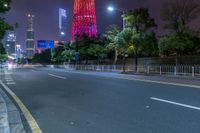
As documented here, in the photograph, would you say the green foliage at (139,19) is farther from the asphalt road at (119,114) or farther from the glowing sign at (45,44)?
the glowing sign at (45,44)

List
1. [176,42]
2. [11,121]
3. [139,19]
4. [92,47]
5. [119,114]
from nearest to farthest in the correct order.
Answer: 1. [11,121]
2. [119,114]
3. [176,42]
4. [139,19]
5. [92,47]

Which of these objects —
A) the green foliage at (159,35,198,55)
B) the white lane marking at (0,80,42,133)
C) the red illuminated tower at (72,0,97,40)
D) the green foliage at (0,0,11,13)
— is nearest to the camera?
the white lane marking at (0,80,42,133)

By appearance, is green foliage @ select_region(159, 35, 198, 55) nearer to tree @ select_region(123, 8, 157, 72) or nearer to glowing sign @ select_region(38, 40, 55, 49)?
tree @ select_region(123, 8, 157, 72)

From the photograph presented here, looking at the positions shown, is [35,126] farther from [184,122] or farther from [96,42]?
[96,42]

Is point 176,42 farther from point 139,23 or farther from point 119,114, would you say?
point 119,114

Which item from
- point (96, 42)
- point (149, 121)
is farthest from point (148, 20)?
point (149, 121)

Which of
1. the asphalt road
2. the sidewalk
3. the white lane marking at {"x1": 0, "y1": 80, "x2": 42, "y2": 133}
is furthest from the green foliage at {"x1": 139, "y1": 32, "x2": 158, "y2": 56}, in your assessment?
the sidewalk

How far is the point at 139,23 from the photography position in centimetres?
4219

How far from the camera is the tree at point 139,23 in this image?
41.2 m

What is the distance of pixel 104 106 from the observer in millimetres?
10898

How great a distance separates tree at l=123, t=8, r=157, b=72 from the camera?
135ft

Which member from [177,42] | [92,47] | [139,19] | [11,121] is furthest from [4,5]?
[92,47]

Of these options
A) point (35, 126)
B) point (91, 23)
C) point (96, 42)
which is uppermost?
point (91, 23)

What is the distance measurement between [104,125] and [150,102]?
3.63m
